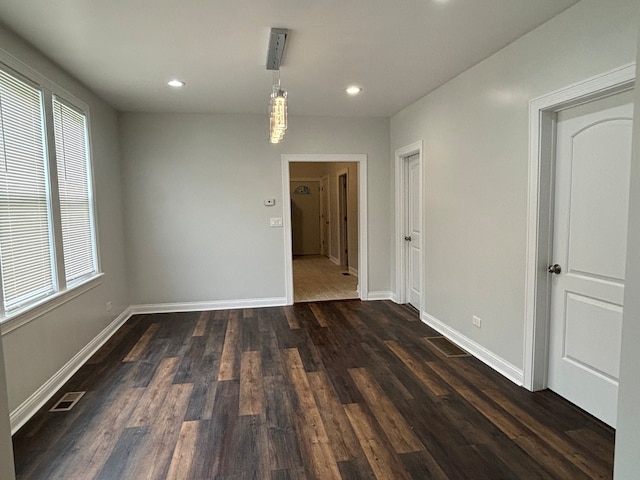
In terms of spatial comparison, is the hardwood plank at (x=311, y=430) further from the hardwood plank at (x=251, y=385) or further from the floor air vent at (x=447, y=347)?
the floor air vent at (x=447, y=347)

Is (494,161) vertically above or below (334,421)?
above

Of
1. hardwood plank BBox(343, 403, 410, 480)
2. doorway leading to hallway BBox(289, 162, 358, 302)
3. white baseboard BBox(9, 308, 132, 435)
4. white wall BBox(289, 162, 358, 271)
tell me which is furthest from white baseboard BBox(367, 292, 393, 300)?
white baseboard BBox(9, 308, 132, 435)

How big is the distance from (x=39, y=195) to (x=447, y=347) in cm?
364

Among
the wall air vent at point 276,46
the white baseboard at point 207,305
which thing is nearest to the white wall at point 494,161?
the wall air vent at point 276,46

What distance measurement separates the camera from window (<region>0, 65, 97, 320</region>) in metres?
2.45

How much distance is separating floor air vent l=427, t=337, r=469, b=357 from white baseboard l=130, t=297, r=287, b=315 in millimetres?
2157

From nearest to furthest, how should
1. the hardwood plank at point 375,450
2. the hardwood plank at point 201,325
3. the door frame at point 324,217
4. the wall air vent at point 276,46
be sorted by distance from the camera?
the hardwood plank at point 375,450 < the wall air vent at point 276,46 < the hardwood plank at point 201,325 < the door frame at point 324,217

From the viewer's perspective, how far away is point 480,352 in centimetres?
334

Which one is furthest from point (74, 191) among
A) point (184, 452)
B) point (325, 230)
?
point (325, 230)

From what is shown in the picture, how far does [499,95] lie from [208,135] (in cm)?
340

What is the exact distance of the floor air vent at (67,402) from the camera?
2617 millimetres

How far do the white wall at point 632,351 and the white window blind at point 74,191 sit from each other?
12.0ft

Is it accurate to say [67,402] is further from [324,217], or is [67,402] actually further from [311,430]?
[324,217]

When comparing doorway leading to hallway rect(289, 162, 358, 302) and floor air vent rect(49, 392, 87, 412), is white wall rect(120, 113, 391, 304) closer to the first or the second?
doorway leading to hallway rect(289, 162, 358, 302)
